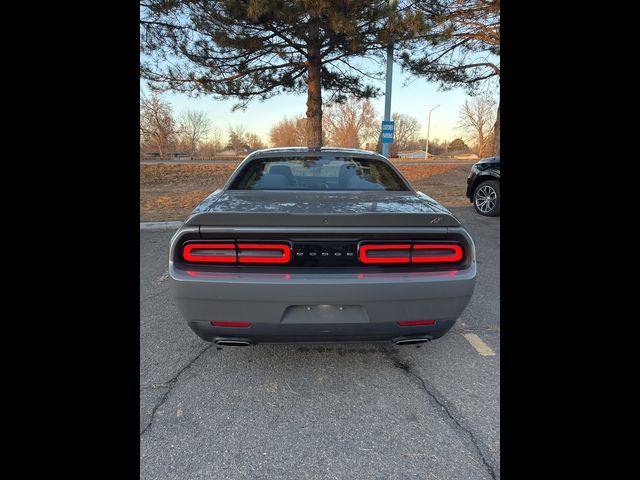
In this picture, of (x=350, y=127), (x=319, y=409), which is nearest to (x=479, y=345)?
(x=319, y=409)

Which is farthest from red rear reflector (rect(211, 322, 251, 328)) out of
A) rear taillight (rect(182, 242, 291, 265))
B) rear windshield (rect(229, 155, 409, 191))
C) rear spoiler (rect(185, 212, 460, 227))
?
rear windshield (rect(229, 155, 409, 191))

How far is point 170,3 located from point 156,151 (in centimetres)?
3117

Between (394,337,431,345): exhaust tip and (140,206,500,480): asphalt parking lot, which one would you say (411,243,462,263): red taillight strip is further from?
(140,206,500,480): asphalt parking lot

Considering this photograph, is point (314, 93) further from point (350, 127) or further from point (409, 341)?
point (350, 127)

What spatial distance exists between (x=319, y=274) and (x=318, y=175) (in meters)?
1.71

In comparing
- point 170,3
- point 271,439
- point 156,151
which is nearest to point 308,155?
point 271,439

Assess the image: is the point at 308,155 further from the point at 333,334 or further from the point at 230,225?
the point at 333,334

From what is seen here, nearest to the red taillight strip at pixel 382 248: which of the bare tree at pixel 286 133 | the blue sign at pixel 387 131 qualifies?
the blue sign at pixel 387 131

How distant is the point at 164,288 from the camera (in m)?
3.76

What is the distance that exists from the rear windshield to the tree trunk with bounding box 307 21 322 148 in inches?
285

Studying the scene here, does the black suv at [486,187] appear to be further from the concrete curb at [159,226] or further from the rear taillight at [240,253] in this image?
the rear taillight at [240,253]

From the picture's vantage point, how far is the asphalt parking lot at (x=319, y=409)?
5.43 feet

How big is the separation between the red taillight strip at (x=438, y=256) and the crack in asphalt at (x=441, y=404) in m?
0.90
